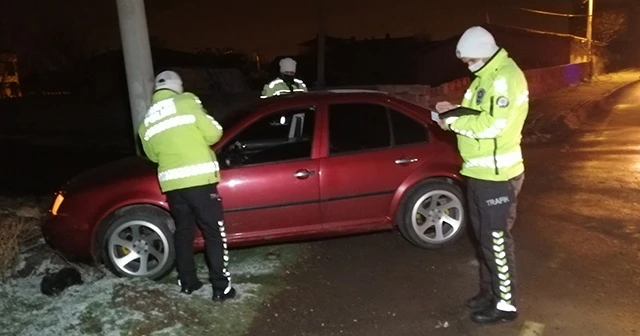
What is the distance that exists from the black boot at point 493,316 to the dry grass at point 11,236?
151 inches

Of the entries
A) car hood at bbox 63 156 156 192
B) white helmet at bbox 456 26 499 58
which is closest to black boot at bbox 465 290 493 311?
white helmet at bbox 456 26 499 58

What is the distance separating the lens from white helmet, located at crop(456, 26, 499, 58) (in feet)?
13.9

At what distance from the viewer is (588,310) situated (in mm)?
4758

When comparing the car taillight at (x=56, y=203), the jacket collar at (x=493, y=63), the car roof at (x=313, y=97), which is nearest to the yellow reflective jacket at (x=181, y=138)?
the car roof at (x=313, y=97)

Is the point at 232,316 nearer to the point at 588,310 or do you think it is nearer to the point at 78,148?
the point at 588,310

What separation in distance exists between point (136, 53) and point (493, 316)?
420 cm

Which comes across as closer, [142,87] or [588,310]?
[588,310]

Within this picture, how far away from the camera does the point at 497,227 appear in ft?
14.4

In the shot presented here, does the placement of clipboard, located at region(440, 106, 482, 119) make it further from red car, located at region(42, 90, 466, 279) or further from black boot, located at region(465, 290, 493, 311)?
red car, located at region(42, 90, 466, 279)

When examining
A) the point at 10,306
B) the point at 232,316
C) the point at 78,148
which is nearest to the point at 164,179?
the point at 232,316

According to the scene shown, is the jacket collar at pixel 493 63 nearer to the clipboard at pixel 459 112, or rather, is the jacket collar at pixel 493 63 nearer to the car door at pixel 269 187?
the clipboard at pixel 459 112

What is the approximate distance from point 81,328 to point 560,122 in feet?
49.5

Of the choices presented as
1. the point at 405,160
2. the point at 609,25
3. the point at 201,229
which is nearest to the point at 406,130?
the point at 405,160

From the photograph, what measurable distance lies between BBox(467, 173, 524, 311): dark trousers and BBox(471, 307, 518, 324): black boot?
41 mm
